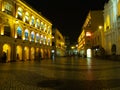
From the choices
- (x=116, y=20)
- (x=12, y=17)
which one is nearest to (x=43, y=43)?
(x=12, y=17)

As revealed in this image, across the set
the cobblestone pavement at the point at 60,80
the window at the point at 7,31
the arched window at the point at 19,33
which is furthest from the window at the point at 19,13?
the cobblestone pavement at the point at 60,80

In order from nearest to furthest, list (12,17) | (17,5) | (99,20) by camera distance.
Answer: (12,17) < (17,5) < (99,20)

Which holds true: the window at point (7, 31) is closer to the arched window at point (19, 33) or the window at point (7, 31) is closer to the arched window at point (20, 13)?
the arched window at point (19, 33)

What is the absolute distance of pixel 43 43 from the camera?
60.3 meters

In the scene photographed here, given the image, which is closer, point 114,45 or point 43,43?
point 114,45

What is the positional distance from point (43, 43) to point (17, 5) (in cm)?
2261

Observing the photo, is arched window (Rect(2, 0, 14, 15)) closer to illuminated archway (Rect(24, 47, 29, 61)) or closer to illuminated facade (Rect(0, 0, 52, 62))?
illuminated facade (Rect(0, 0, 52, 62))

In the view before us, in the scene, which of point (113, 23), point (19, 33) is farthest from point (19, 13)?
point (113, 23)

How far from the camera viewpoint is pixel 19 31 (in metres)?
40.4

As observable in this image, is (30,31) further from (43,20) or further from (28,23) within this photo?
(43,20)

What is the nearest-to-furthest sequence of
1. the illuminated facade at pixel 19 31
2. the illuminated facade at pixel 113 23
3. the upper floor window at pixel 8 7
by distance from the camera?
the illuminated facade at pixel 19 31
the upper floor window at pixel 8 7
the illuminated facade at pixel 113 23

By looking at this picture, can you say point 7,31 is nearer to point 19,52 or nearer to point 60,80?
point 19,52

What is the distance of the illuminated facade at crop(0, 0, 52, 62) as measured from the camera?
1338 inches

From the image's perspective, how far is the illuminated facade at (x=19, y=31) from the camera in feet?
111
